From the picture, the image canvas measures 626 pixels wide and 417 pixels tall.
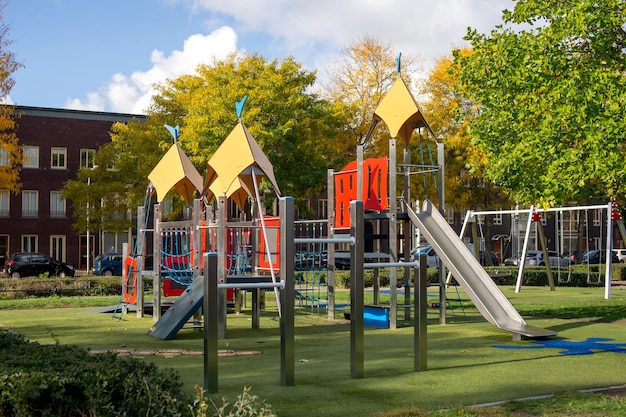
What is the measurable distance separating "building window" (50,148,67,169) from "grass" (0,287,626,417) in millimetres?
41243

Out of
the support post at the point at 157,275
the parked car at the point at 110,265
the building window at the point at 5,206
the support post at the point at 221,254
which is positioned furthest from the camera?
the building window at the point at 5,206

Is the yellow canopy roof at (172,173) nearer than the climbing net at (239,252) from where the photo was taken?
No

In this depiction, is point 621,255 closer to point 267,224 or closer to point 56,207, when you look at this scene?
point 56,207

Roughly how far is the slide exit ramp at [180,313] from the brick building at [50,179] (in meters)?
44.9

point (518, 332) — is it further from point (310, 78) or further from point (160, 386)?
point (310, 78)

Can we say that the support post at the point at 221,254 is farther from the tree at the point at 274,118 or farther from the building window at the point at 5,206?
the building window at the point at 5,206

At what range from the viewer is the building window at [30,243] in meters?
58.4

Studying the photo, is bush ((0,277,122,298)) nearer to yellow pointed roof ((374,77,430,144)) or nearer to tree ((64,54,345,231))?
tree ((64,54,345,231))

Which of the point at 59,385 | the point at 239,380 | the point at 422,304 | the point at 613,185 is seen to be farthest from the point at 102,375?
the point at 613,185

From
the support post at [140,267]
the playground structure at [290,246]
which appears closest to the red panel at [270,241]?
the playground structure at [290,246]

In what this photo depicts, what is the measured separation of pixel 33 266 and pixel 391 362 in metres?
37.1

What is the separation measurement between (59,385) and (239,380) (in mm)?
3821

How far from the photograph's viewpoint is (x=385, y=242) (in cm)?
6328

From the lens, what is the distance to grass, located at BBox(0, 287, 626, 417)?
326 inches
